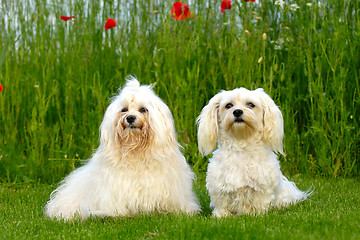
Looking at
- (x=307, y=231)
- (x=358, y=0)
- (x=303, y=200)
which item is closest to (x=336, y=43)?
(x=358, y=0)

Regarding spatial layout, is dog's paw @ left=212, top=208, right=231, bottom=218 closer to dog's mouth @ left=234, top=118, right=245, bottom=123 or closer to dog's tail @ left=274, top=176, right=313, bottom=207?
dog's tail @ left=274, top=176, right=313, bottom=207

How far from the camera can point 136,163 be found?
4.36m

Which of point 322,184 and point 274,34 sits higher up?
point 274,34

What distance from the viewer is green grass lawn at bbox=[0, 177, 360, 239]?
3.61 meters

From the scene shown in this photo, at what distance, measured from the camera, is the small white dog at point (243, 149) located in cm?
422

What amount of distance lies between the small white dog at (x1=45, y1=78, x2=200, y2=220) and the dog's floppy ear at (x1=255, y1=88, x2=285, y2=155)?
72cm

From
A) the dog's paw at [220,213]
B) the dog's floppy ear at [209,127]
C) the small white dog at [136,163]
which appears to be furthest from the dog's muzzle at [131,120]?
the dog's paw at [220,213]

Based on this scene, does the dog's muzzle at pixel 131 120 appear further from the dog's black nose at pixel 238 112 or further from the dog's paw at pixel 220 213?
the dog's paw at pixel 220 213

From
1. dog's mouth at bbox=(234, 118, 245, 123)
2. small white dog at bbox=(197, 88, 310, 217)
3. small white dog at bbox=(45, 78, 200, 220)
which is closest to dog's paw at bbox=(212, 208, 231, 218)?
small white dog at bbox=(197, 88, 310, 217)

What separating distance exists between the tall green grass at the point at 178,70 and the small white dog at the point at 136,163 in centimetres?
198

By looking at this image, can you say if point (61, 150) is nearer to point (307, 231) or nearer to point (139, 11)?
point (139, 11)

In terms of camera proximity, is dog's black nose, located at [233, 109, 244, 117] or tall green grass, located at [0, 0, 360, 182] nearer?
dog's black nose, located at [233, 109, 244, 117]

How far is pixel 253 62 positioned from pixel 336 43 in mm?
957

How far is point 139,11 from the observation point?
722cm
